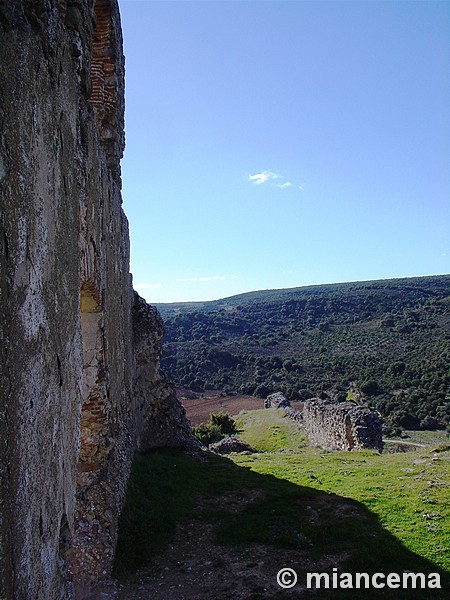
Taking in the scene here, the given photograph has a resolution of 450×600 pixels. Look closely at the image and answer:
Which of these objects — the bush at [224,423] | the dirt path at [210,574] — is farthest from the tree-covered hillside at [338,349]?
the dirt path at [210,574]

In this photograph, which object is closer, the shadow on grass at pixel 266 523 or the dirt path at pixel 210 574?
the dirt path at pixel 210 574

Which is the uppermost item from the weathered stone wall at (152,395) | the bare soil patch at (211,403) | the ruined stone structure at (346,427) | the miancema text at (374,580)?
the weathered stone wall at (152,395)

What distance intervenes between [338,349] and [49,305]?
44287 mm

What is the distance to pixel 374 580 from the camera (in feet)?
18.3

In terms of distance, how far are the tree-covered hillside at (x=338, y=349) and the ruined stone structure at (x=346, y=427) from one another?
7.60m

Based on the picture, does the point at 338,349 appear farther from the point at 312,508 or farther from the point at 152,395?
the point at 312,508

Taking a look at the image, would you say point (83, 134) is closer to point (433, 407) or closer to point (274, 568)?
point (274, 568)

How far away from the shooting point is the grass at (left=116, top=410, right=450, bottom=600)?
20.6ft

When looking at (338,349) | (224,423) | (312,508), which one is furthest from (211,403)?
(312,508)

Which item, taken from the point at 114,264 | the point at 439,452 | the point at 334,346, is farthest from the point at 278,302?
the point at 114,264

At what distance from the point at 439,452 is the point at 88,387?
9301 mm

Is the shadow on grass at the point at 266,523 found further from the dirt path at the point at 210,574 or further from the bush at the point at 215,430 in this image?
the bush at the point at 215,430

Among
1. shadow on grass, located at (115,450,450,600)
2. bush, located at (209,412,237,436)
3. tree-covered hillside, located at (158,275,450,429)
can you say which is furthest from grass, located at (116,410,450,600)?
tree-covered hillside, located at (158,275,450,429)

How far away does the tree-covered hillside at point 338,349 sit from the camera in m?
30.2
